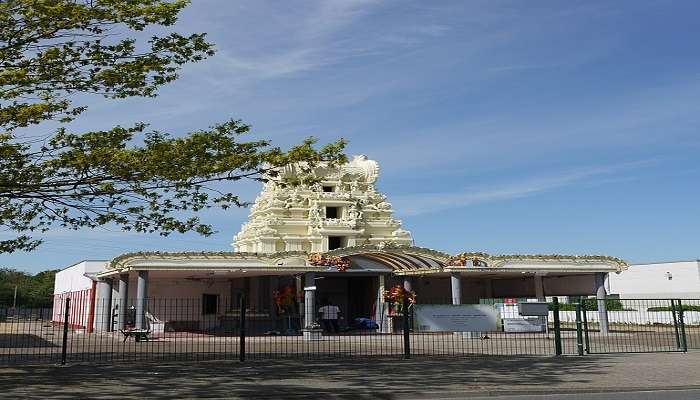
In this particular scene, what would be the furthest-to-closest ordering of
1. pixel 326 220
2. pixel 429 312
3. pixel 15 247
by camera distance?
pixel 326 220
pixel 429 312
pixel 15 247

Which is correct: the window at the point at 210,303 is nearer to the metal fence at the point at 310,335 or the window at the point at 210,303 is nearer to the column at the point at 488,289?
the metal fence at the point at 310,335

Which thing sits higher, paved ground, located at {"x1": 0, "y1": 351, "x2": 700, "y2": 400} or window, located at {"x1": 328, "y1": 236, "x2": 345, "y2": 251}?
window, located at {"x1": 328, "y1": 236, "x2": 345, "y2": 251}

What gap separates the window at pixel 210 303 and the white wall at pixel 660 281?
38.5 metres

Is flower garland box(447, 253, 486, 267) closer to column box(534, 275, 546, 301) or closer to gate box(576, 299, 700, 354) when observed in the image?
gate box(576, 299, 700, 354)

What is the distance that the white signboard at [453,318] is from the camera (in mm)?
18438

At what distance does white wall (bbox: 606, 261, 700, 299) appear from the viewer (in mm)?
54325

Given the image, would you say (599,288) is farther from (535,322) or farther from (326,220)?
(326,220)

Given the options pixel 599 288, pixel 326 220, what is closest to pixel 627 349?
pixel 599 288

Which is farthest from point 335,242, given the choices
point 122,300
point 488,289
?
point 122,300

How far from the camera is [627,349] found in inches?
818

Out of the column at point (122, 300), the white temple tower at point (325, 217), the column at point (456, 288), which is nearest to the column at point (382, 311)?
the column at point (456, 288)

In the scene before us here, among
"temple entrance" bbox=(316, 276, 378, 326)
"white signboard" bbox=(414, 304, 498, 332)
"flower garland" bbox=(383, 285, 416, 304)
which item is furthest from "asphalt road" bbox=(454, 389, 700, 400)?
"temple entrance" bbox=(316, 276, 378, 326)

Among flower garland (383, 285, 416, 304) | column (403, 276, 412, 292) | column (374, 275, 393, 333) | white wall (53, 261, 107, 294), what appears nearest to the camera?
flower garland (383, 285, 416, 304)

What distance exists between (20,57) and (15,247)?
4.53m
